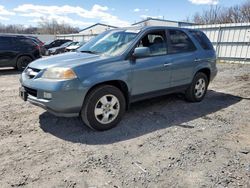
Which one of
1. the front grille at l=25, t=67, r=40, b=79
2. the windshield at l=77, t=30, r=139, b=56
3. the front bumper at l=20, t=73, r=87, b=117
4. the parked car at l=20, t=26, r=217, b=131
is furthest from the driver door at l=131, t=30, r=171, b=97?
the front grille at l=25, t=67, r=40, b=79

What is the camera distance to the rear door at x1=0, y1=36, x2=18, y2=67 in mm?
10594

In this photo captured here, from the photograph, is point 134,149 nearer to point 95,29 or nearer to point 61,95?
point 61,95

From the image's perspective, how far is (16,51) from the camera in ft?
35.8

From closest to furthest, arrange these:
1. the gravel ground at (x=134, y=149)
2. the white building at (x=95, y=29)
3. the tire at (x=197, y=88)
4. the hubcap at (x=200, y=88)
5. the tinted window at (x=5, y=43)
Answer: the gravel ground at (x=134, y=149) < the tire at (x=197, y=88) < the hubcap at (x=200, y=88) < the tinted window at (x=5, y=43) < the white building at (x=95, y=29)

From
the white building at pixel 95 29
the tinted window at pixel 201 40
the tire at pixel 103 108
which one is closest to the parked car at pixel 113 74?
the tire at pixel 103 108

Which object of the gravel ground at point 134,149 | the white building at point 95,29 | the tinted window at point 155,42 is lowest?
the gravel ground at point 134,149

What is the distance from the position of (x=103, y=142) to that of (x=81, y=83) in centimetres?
100

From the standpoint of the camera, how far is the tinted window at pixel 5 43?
35.1 ft

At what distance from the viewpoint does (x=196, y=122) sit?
464cm

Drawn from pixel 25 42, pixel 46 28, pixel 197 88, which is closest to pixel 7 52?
pixel 25 42

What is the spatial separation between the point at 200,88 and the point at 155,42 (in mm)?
1940

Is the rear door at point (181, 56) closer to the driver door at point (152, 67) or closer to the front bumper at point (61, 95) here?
the driver door at point (152, 67)

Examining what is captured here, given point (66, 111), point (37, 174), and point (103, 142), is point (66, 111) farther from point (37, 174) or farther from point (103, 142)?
point (37, 174)

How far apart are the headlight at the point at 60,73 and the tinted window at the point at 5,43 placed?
27.2ft
